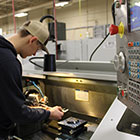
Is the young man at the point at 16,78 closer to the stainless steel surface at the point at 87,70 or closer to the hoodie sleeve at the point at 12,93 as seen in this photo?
the hoodie sleeve at the point at 12,93

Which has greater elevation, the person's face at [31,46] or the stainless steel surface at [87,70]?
the person's face at [31,46]

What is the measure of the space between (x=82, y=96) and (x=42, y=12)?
7.29 meters

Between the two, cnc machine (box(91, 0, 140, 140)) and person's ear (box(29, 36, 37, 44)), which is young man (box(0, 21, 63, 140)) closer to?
person's ear (box(29, 36, 37, 44))

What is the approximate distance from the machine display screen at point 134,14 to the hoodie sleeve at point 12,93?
1.88 ft

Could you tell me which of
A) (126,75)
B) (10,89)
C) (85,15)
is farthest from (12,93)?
(85,15)

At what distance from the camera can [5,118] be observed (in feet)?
3.27

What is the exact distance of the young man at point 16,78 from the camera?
86cm

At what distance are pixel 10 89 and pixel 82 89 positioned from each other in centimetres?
65

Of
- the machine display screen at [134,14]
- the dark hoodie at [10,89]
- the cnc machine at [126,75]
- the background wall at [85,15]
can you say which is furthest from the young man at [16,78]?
the background wall at [85,15]

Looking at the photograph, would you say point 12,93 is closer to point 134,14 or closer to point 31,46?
point 31,46

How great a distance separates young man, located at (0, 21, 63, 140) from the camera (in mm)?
863

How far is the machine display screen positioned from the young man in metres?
0.57

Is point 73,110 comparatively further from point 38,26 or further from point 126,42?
point 126,42

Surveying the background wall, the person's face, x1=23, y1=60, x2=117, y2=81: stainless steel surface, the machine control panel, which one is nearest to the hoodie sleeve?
the person's face
